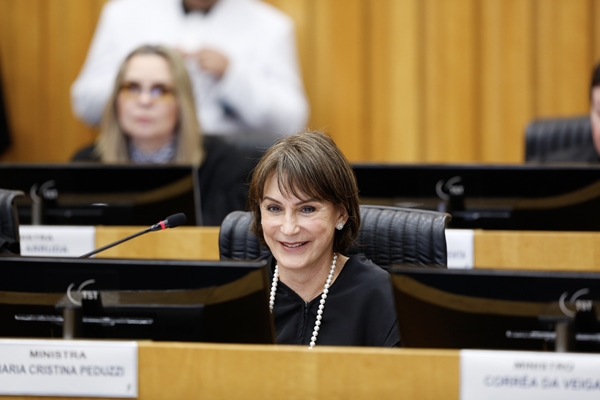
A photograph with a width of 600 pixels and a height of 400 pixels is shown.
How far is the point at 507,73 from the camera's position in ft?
16.3

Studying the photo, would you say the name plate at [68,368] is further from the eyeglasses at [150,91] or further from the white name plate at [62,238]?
the eyeglasses at [150,91]

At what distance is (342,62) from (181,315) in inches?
143

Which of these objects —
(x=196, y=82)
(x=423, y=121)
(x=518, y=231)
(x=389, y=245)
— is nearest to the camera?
(x=389, y=245)

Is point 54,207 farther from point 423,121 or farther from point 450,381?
point 423,121

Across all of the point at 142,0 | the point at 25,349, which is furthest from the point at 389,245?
the point at 142,0

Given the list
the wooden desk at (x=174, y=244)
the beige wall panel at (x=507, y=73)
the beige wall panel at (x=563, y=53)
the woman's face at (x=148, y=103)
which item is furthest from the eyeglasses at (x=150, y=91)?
the beige wall panel at (x=563, y=53)

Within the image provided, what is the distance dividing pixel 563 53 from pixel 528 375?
379cm

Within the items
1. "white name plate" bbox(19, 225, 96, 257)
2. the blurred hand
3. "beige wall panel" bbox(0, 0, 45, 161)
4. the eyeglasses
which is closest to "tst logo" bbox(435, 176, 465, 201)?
"white name plate" bbox(19, 225, 96, 257)

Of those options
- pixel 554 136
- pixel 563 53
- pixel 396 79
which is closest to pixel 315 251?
pixel 554 136

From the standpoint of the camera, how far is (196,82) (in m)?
4.77

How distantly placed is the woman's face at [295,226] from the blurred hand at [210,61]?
262 cm

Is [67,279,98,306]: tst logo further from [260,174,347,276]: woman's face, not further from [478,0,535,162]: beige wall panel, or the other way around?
[478,0,535,162]: beige wall panel

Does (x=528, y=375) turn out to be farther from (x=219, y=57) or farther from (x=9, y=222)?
(x=219, y=57)

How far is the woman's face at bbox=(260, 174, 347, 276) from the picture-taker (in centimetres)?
210
